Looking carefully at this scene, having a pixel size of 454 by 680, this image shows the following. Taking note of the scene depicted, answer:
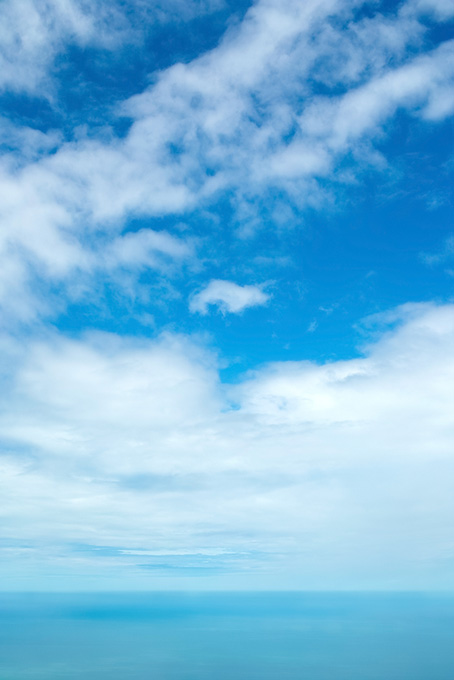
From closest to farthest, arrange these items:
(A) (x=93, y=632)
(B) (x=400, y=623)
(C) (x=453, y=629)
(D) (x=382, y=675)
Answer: (D) (x=382, y=675)
(A) (x=93, y=632)
(C) (x=453, y=629)
(B) (x=400, y=623)

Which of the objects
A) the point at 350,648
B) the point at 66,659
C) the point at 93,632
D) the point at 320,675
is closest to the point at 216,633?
the point at 93,632

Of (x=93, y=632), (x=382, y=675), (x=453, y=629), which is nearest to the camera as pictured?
(x=382, y=675)

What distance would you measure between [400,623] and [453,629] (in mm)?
16726

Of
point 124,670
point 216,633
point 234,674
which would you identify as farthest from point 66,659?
point 216,633

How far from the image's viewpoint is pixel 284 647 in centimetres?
8962

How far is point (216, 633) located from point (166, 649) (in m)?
31.0

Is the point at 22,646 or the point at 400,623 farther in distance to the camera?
the point at 400,623

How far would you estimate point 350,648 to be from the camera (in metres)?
86.4

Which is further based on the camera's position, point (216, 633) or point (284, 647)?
point (216, 633)

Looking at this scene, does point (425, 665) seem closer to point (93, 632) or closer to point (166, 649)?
point (166, 649)

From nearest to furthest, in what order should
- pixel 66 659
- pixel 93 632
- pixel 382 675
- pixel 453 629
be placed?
pixel 382 675, pixel 66 659, pixel 93 632, pixel 453 629

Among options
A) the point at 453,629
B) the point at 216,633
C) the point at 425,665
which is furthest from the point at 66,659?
the point at 453,629

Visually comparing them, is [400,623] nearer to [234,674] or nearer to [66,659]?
[234,674]

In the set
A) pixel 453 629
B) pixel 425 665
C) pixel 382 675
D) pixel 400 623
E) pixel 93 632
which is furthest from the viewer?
pixel 400 623
